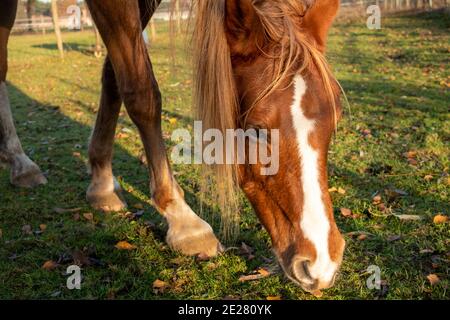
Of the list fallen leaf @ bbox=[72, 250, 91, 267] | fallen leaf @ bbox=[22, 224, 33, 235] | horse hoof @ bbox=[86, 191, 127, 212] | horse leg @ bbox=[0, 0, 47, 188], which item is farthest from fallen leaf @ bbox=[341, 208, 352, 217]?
horse leg @ bbox=[0, 0, 47, 188]

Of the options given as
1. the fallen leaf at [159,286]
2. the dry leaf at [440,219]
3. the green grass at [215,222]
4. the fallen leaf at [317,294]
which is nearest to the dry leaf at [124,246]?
the green grass at [215,222]

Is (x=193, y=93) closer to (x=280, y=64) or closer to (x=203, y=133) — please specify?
(x=203, y=133)

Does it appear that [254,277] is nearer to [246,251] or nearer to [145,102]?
[246,251]

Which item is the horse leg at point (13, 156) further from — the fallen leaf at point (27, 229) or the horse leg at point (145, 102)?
the horse leg at point (145, 102)

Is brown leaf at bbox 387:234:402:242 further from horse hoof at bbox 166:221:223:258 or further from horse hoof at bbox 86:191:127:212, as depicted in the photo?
horse hoof at bbox 86:191:127:212

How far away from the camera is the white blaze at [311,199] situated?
2.21m

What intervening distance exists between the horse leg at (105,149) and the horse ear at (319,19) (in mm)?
1956

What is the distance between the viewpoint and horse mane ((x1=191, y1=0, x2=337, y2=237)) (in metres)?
2.33

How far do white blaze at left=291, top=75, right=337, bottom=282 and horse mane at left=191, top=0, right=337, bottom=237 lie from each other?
0.59ft

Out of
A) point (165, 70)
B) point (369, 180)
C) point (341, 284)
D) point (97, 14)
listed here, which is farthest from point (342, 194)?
point (165, 70)

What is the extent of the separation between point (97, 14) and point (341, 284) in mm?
2311

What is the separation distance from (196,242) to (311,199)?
128cm

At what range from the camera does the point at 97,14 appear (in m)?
3.00

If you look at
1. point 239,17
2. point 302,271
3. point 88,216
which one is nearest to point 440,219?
point 302,271
